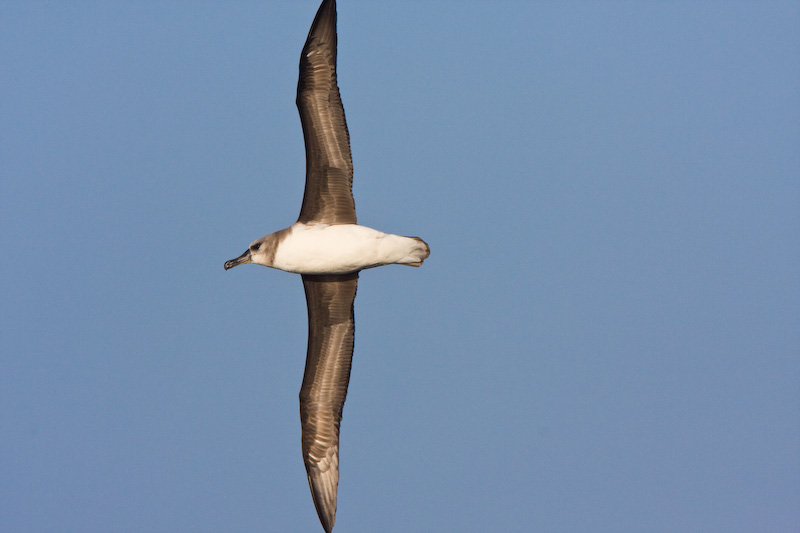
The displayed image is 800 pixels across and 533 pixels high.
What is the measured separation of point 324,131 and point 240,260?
2594 mm

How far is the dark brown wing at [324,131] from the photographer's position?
15180 mm

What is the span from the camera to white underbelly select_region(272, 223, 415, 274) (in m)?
15.6

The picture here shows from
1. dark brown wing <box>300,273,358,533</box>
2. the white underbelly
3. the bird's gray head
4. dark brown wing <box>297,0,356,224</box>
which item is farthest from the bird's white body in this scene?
dark brown wing <box>300,273,358,533</box>

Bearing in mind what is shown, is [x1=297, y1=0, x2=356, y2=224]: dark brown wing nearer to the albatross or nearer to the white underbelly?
the albatross

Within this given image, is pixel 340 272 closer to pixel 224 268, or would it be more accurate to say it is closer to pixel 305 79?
pixel 224 268

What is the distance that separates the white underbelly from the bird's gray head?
0.43ft

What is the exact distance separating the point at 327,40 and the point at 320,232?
116 inches

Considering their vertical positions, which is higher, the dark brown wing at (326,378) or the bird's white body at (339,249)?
the bird's white body at (339,249)

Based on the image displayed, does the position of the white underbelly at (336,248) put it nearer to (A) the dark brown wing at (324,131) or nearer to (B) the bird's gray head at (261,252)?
(B) the bird's gray head at (261,252)

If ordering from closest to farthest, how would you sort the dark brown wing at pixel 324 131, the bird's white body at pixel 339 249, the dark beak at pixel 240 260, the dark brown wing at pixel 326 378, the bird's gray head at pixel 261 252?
1. the dark brown wing at pixel 324 131
2. the bird's white body at pixel 339 249
3. the bird's gray head at pixel 261 252
4. the dark beak at pixel 240 260
5. the dark brown wing at pixel 326 378

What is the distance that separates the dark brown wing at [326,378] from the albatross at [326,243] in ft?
0.06

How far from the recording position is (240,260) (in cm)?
1628

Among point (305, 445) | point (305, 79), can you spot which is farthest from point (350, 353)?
point (305, 79)

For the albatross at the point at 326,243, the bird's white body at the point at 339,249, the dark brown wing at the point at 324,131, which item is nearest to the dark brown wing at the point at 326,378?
the albatross at the point at 326,243
